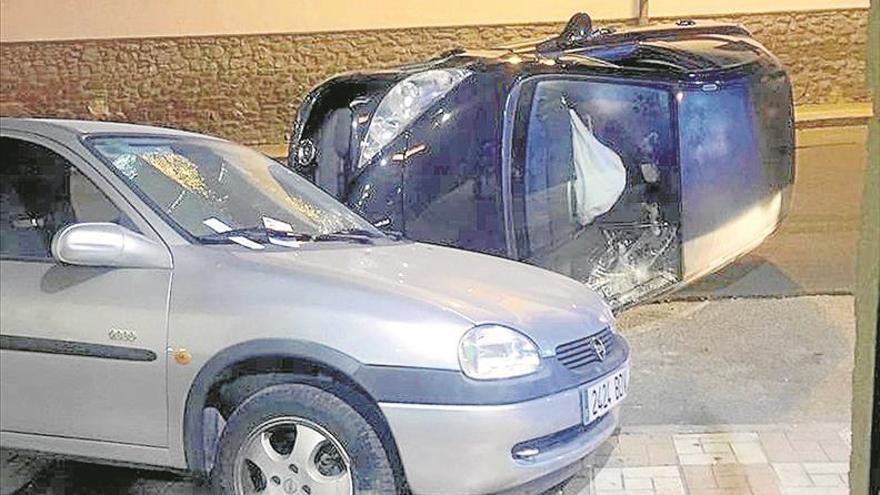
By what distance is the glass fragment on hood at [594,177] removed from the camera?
2201 millimetres

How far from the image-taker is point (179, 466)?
60.6 inches

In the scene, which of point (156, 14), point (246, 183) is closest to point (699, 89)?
point (246, 183)

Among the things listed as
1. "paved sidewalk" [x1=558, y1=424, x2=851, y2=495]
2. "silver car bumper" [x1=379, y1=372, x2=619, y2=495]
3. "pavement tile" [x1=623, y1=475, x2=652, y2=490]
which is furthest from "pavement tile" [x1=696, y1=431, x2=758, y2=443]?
"silver car bumper" [x1=379, y1=372, x2=619, y2=495]

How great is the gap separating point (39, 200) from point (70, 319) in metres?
0.20

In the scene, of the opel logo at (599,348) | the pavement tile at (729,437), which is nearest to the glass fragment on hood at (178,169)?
the opel logo at (599,348)

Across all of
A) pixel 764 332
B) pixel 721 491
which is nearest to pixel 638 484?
pixel 721 491

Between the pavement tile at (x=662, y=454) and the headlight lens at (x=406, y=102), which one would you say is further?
the headlight lens at (x=406, y=102)

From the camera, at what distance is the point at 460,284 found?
1.70m

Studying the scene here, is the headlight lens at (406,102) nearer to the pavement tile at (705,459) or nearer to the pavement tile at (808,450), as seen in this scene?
the pavement tile at (705,459)

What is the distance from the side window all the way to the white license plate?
806 millimetres

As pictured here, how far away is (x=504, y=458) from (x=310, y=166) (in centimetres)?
98

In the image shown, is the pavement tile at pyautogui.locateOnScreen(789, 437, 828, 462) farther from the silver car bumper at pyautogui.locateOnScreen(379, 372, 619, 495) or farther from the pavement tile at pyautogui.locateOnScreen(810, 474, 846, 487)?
the silver car bumper at pyautogui.locateOnScreen(379, 372, 619, 495)

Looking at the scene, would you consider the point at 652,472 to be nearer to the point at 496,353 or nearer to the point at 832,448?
the point at 832,448

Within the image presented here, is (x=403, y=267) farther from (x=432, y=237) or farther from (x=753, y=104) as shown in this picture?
(x=753, y=104)
